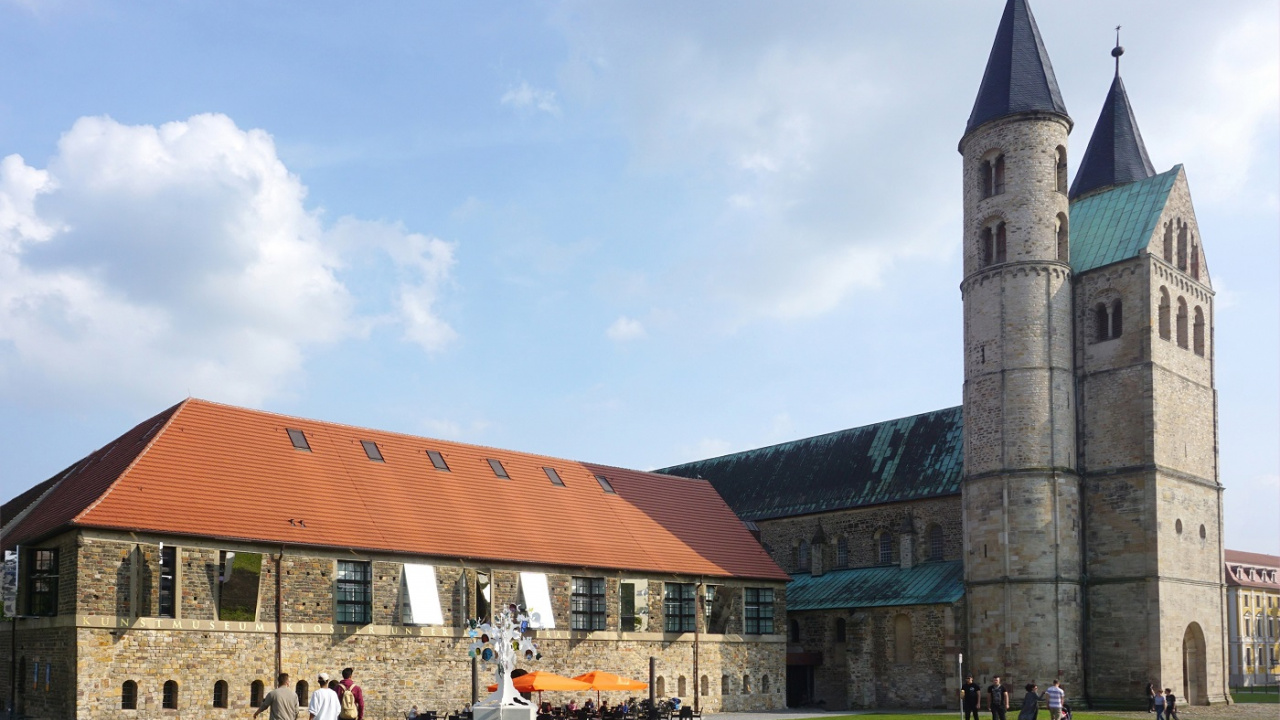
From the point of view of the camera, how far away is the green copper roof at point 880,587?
48062 mm

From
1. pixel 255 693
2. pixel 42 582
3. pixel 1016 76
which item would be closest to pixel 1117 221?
pixel 1016 76


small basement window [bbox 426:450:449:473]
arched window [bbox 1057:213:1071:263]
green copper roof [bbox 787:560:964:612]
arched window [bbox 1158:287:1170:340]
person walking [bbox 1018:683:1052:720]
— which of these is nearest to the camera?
person walking [bbox 1018:683:1052:720]

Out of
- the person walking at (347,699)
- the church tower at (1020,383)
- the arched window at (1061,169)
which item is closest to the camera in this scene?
the person walking at (347,699)

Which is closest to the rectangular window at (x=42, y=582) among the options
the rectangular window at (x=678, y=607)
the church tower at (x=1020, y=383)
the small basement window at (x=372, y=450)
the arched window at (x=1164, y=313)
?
the small basement window at (x=372, y=450)

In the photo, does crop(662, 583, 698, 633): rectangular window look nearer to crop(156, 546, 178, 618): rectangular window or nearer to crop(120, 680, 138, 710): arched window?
crop(156, 546, 178, 618): rectangular window

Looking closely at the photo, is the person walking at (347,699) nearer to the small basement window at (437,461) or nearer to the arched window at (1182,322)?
the small basement window at (437,461)

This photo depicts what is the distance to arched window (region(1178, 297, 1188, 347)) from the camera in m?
47.6

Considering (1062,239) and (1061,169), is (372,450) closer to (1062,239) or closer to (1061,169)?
(1062,239)

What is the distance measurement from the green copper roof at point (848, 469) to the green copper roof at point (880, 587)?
3.21m

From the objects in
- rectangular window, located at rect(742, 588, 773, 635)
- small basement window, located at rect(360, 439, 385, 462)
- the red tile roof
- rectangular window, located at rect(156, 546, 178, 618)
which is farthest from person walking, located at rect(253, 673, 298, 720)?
rectangular window, located at rect(742, 588, 773, 635)

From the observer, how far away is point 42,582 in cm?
3269

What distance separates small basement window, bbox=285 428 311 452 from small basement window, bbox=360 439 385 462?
2.29m

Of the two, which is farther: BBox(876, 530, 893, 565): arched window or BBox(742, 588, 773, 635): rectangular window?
BBox(876, 530, 893, 565): arched window

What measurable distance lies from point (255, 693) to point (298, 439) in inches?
361
